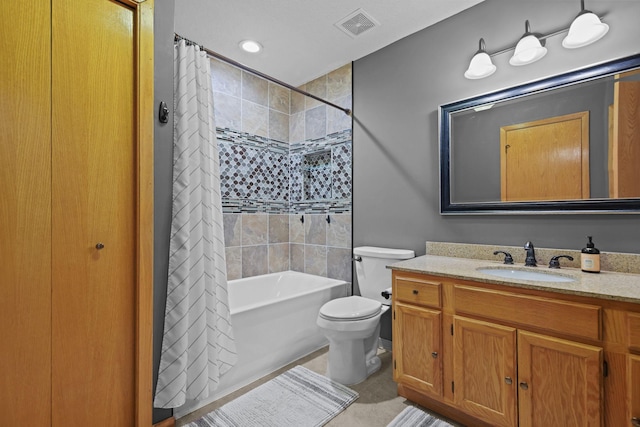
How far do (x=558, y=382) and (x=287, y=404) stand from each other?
4.52ft

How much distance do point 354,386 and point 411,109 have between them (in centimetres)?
206

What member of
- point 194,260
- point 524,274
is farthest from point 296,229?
point 524,274

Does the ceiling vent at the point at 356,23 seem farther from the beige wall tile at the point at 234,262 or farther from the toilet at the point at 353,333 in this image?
the beige wall tile at the point at 234,262

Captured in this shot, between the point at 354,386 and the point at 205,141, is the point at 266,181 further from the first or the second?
the point at 354,386

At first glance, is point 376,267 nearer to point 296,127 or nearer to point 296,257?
point 296,257

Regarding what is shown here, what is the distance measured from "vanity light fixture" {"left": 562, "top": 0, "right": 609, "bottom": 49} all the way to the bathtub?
2.26 meters

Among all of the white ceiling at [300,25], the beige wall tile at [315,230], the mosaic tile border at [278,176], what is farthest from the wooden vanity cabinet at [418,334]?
the white ceiling at [300,25]

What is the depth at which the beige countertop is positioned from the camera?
47.2 inches

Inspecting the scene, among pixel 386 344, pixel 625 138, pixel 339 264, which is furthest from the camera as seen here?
pixel 339 264

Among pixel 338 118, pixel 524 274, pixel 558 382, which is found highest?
pixel 338 118

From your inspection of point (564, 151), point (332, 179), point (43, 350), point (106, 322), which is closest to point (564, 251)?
point (564, 151)

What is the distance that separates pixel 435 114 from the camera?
7.43 ft

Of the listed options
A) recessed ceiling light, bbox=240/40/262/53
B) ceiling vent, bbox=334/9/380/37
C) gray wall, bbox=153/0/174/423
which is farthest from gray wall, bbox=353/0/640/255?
gray wall, bbox=153/0/174/423

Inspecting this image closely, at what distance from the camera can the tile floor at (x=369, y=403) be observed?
1.67 metres
